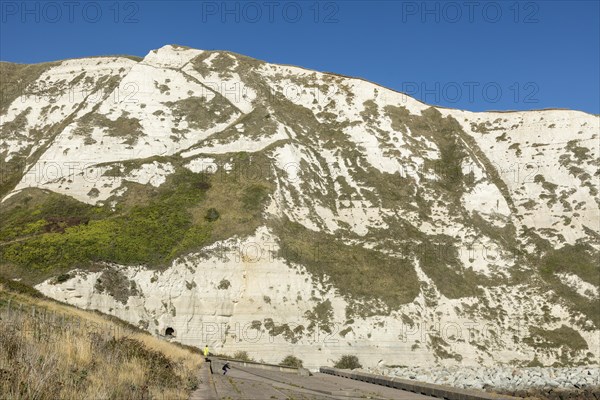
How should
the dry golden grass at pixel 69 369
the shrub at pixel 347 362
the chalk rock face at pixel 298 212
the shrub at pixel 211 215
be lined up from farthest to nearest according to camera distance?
the shrub at pixel 211 215 → the chalk rock face at pixel 298 212 → the shrub at pixel 347 362 → the dry golden grass at pixel 69 369

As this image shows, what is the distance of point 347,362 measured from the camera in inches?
1597

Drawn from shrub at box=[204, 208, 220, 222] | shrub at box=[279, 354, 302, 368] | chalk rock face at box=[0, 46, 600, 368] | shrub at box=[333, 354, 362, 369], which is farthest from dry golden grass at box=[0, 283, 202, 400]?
shrub at box=[204, 208, 220, 222]

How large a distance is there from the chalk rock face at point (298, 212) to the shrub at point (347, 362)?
0.73 m

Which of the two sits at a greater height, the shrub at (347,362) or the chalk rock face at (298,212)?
the chalk rock face at (298,212)

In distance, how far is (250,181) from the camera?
57.3m

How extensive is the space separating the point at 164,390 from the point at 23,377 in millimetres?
2903

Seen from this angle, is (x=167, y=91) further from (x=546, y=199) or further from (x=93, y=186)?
(x=546, y=199)

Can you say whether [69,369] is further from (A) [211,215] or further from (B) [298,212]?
(B) [298,212]

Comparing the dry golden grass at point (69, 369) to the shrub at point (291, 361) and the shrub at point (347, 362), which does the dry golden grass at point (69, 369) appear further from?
the shrub at point (347, 362)

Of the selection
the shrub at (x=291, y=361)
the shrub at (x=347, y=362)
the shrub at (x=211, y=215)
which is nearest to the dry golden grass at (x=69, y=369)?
the shrub at (x=291, y=361)

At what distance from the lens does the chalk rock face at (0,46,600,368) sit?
4312 centimetres

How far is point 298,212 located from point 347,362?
2019cm

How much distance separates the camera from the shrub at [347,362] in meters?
40.2

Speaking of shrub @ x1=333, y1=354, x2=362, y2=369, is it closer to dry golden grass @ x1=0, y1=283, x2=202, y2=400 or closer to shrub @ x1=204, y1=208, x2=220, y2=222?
shrub @ x1=204, y1=208, x2=220, y2=222
